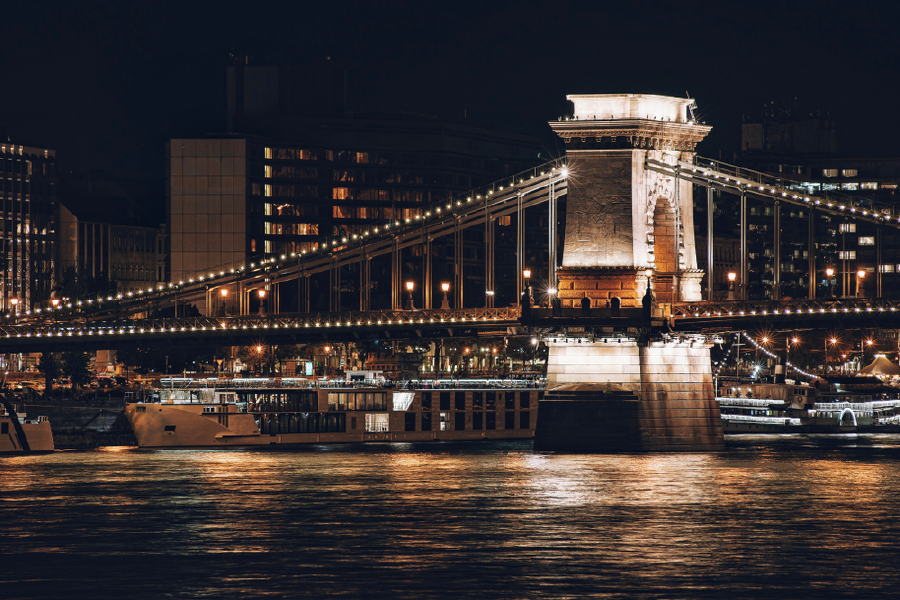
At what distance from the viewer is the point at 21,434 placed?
103250 millimetres

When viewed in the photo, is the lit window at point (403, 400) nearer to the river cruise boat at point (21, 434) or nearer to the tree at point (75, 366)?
the river cruise boat at point (21, 434)

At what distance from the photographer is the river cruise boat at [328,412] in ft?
352

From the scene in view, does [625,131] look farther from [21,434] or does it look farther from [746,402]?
[746,402]

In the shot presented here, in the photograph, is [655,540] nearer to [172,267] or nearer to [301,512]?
[301,512]

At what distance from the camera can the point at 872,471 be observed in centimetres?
8812

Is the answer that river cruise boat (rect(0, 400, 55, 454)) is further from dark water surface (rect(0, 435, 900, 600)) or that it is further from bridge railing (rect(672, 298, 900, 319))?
bridge railing (rect(672, 298, 900, 319))

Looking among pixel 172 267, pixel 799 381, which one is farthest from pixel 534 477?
pixel 172 267

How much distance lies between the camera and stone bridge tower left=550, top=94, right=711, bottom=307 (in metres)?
92.4

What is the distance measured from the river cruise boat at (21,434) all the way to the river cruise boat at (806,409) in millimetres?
49854

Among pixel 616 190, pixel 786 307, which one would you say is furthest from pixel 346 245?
pixel 786 307

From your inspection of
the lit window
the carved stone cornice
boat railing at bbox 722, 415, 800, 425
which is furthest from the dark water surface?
boat railing at bbox 722, 415, 800, 425

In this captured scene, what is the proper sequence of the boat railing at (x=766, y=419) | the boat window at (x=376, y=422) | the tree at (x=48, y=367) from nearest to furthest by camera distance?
the boat window at (x=376, y=422) < the boat railing at (x=766, y=419) < the tree at (x=48, y=367)

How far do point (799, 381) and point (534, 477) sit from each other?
7432 cm

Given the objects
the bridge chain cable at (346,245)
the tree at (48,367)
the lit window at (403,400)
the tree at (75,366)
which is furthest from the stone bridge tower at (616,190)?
the tree at (75,366)
